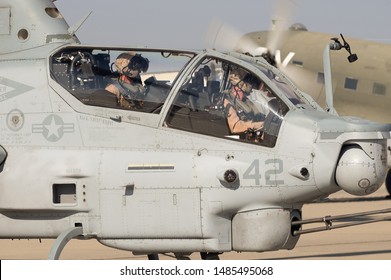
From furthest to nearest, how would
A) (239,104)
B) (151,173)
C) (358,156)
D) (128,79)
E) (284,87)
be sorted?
1. (128,79)
2. (284,87)
3. (239,104)
4. (151,173)
5. (358,156)

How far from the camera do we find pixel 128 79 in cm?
1073

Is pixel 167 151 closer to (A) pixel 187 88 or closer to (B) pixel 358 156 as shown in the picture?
(A) pixel 187 88

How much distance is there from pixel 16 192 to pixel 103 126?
108 centimetres

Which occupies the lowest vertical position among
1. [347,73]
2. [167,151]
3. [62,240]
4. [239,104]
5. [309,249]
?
A: [309,249]

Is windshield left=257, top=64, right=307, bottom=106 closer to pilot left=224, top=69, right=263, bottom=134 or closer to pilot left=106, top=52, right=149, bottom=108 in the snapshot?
pilot left=224, top=69, right=263, bottom=134

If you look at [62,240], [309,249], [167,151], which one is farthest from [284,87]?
[309,249]

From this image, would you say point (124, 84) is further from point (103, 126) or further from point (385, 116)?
point (385, 116)

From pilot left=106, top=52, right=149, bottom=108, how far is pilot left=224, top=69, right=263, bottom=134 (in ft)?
2.94

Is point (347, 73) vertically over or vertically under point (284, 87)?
under

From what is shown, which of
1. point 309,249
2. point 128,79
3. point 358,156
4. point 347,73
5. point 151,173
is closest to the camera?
point 358,156

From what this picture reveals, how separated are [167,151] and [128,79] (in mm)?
938

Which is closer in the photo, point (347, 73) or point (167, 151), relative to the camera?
point (167, 151)

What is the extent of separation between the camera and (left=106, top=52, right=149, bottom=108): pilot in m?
10.6

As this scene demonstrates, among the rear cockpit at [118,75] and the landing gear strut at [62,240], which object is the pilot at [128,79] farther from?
the landing gear strut at [62,240]
